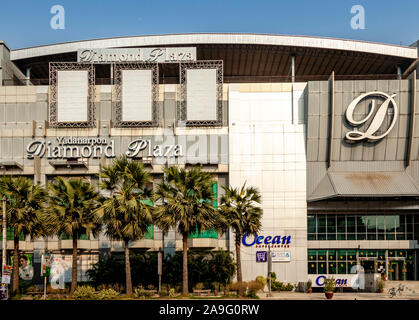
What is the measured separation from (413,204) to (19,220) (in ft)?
115

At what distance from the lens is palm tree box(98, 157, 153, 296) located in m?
38.8

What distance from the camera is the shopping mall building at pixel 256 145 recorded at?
48.9 meters

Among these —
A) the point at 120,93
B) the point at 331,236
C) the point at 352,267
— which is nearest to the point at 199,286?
the point at 331,236

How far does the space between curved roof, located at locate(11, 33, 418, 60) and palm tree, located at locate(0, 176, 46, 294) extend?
20.7m

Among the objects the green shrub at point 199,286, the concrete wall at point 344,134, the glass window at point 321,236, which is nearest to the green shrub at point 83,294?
the green shrub at point 199,286

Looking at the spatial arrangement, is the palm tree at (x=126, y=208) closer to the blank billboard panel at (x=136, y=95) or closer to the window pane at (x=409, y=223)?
the blank billboard panel at (x=136, y=95)

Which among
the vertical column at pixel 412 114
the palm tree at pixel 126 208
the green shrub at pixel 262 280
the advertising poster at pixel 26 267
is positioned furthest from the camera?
the advertising poster at pixel 26 267

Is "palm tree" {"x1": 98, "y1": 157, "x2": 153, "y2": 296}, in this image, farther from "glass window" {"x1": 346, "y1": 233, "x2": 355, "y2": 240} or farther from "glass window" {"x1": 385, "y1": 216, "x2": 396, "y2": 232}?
"glass window" {"x1": 385, "y1": 216, "x2": 396, "y2": 232}

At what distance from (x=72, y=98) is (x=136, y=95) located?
20.4 feet

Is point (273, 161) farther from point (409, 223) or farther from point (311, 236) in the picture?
point (409, 223)

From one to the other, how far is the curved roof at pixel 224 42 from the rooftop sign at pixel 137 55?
11.8 feet

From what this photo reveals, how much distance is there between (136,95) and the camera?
50.5 metres
